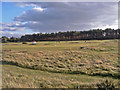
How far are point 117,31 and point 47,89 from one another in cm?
11794

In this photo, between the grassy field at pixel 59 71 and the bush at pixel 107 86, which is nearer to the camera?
the bush at pixel 107 86

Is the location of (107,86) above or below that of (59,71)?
above

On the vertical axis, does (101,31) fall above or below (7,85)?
above

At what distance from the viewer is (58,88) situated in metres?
7.75

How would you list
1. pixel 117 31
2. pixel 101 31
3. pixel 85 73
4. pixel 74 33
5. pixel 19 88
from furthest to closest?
pixel 74 33, pixel 101 31, pixel 117 31, pixel 85 73, pixel 19 88

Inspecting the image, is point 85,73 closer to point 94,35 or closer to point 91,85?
point 91,85

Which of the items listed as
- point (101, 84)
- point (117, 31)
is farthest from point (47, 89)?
point (117, 31)

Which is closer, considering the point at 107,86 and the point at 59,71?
the point at 107,86

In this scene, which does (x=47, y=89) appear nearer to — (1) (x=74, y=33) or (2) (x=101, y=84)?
(2) (x=101, y=84)

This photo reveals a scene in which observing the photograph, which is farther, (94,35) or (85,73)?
(94,35)

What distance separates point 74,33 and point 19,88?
409ft

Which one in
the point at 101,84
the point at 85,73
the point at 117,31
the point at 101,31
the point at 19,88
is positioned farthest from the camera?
the point at 101,31

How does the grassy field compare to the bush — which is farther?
the grassy field

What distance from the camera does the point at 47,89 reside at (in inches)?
302
